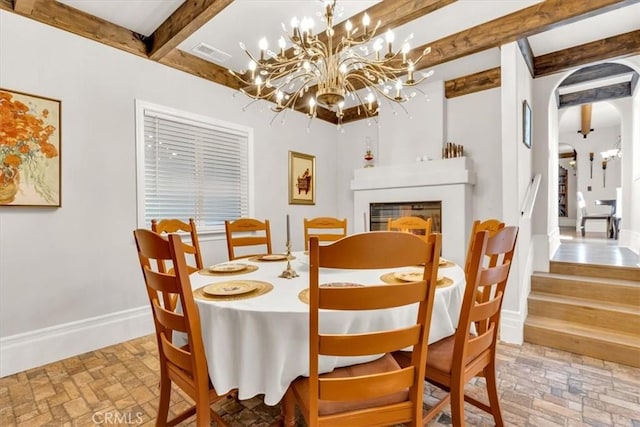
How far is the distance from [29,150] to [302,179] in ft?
9.29

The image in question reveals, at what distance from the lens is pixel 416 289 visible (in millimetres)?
965

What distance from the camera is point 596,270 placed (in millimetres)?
2932

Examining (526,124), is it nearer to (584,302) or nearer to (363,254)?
(584,302)

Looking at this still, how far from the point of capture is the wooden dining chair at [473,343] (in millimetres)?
1141

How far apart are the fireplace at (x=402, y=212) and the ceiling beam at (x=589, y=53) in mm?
1844

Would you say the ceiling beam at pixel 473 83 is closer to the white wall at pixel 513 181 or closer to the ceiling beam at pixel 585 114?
the white wall at pixel 513 181

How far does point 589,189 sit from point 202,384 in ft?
33.2

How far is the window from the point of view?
9.36 ft

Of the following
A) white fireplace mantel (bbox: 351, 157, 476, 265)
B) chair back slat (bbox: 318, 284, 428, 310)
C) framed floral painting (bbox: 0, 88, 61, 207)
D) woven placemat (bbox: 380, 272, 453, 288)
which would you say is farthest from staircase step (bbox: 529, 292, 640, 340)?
framed floral painting (bbox: 0, 88, 61, 207)

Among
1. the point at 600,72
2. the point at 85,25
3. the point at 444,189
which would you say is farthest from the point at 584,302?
the point at 85,25

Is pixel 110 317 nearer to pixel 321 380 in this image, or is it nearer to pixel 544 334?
pixel 321 380

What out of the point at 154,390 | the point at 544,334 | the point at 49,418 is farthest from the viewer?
the point at 544,334

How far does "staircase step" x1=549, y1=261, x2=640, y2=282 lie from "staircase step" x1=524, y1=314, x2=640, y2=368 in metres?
0.64

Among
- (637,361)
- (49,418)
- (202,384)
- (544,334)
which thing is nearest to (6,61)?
(49,418)
